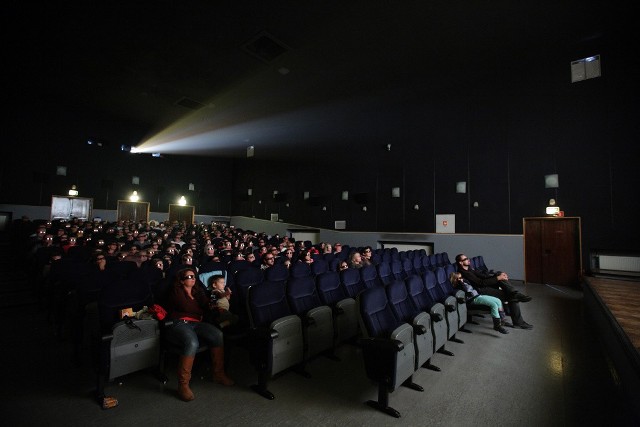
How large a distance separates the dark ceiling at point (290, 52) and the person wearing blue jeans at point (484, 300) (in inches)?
194

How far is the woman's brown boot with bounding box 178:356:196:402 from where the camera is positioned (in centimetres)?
264

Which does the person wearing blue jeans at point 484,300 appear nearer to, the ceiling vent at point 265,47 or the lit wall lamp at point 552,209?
the lit wall lamp at point 552,209

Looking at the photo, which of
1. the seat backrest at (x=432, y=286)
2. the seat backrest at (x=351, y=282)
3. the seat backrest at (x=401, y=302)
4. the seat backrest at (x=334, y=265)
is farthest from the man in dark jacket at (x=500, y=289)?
the seat backrest at (x=334, y=265)

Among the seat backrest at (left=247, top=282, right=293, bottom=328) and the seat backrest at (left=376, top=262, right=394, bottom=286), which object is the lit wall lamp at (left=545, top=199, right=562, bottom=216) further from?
the seat backrest at (left=247, top=282, right=293, bottom=328)

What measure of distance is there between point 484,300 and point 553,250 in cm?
640

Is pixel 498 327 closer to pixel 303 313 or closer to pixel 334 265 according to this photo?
pixel 303 313

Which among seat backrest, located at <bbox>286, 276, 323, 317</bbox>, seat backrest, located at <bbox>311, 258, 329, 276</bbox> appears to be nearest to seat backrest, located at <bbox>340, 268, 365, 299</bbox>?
seat backrest, located at <bbox>286, 276, 323, 317</bbox>

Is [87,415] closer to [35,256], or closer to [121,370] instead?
[121,370]

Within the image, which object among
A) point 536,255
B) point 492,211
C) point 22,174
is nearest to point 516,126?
point 492,211

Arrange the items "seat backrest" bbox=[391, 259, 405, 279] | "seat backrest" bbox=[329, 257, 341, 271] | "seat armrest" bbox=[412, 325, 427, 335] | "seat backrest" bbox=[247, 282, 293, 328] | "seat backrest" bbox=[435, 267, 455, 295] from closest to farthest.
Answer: "seat armrest" bbox=[412, 325, 427, 335], "seat backrest" bbox=[247, 282, 293, 328], "seat backrest" bbox=[435, 267, 455, 295], "seat backrest" bbox=[391, 259, 405, 279], "seat backrest" bbox=[329, 257, 341, 271]

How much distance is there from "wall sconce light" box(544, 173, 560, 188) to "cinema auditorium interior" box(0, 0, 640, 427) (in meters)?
0.04

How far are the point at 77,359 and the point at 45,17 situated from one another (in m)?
8.48

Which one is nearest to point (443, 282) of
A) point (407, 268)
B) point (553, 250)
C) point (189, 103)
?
point (407, 268)

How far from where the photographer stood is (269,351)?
276cm
